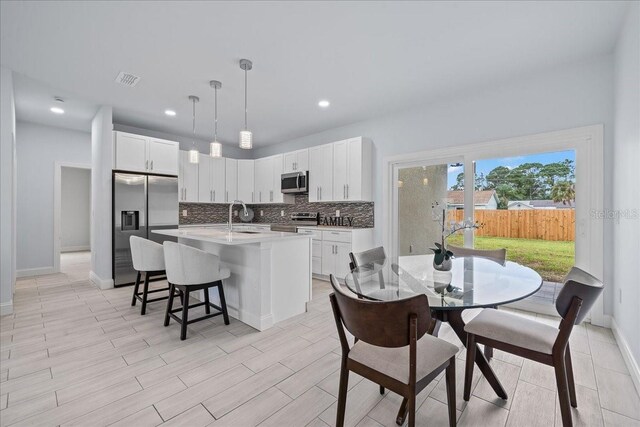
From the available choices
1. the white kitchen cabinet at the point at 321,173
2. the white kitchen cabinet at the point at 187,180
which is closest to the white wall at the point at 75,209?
the white kitchen cabinet at the point at 187,180

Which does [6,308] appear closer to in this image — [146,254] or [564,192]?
[146,254]

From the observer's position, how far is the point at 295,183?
217 inches

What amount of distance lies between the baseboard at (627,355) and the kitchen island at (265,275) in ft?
8.62

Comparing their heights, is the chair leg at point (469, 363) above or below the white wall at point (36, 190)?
below

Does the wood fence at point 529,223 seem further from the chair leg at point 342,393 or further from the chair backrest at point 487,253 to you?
the chair leg at point 342,393

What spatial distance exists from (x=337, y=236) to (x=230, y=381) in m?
2.89

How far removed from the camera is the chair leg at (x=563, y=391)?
55.5 inches

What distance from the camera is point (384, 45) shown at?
2.66 meters

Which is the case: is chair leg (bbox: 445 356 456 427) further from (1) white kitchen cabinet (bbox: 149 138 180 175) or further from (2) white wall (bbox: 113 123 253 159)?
(2) white wall (bbox: 113 123 253 159)

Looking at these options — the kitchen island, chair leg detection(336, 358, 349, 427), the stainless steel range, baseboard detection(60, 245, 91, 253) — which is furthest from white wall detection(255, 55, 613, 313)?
baseboard detection(60, 245, 91, 253)

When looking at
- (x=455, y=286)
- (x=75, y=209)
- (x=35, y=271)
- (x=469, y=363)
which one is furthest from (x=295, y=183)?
(x=75, y=209)

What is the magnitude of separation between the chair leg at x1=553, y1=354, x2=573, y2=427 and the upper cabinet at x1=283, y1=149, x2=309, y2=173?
447 cm

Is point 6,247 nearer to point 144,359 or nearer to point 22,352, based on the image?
point 22,352

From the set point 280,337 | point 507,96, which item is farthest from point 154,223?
point 507,96
